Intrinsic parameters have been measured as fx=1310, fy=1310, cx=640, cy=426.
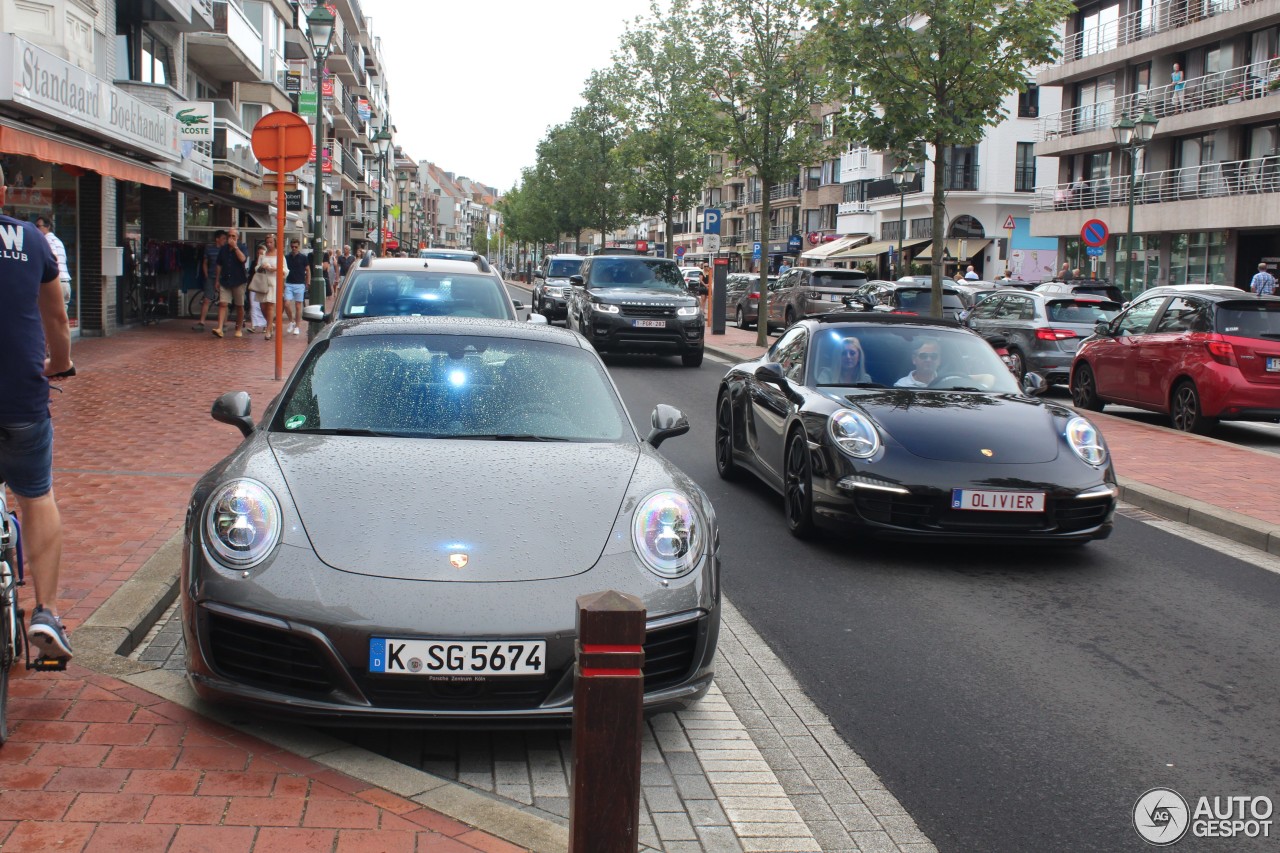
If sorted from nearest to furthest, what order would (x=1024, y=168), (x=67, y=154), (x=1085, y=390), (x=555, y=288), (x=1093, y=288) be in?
(x=67, y=154)
(x=1085, y=390)
(x=1093, y=288)
(x=555, y=288)
(x=1024, y=168)

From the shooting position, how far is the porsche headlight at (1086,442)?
754cm

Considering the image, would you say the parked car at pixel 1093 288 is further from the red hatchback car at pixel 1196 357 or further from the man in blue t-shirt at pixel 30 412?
the man in blue t-shirt at pixel 30 412

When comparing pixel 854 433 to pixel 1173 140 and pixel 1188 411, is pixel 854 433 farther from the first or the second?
pixel 1173 140

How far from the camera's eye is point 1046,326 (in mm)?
18344

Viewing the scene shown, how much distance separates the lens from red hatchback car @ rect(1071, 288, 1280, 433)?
13.5 m

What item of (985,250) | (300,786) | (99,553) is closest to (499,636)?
(300,786)

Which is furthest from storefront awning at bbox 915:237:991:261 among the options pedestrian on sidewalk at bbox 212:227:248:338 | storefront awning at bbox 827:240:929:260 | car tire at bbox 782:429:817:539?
car tire at bbox 782:429:817:539

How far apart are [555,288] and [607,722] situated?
3263 cm

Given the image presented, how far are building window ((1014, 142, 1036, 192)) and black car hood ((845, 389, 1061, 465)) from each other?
57267mm

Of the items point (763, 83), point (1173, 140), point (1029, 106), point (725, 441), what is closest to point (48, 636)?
point (725, 441)

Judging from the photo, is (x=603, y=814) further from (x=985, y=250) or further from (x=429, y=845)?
(x=985, y=250)

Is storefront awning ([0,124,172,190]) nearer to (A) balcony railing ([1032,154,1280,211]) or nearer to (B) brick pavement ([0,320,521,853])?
(B) brick pavement ([0,320,521,853])

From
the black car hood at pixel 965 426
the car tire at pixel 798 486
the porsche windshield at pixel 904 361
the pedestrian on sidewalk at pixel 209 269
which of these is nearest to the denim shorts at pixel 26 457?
the car tire at pixel 798 486

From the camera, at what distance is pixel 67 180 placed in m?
22.4
